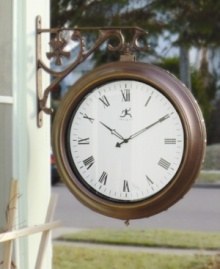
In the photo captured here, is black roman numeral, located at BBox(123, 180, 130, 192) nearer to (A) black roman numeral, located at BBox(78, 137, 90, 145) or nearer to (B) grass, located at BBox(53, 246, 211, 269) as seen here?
(A) black roman numeral, located at BBox(78, 137, 90, 145)

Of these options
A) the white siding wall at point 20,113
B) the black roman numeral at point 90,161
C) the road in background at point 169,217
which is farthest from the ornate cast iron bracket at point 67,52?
the road in background at point 169,217

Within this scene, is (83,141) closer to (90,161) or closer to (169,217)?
(90,161)

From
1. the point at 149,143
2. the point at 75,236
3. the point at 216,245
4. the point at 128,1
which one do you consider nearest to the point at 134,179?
the point at 149,143

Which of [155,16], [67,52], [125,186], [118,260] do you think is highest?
[155,16]

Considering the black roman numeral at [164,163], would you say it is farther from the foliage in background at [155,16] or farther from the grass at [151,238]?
the grass at [151,238]

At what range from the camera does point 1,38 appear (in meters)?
4.14

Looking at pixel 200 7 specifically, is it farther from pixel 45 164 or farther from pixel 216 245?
pixel 45 164

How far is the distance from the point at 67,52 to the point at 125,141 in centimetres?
61

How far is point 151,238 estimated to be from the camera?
35.2ft

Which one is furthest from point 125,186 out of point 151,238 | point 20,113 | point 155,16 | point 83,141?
point 151,238

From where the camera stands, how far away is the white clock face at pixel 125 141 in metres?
3.67

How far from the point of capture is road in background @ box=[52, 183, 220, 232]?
1326 centimetres

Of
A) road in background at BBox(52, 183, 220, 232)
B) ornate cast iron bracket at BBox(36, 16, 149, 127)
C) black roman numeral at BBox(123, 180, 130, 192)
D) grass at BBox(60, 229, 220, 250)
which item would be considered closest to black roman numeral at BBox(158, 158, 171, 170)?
black roman numeral at BBox(123, 180, 130, 192)

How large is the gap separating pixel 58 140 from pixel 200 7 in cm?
510
